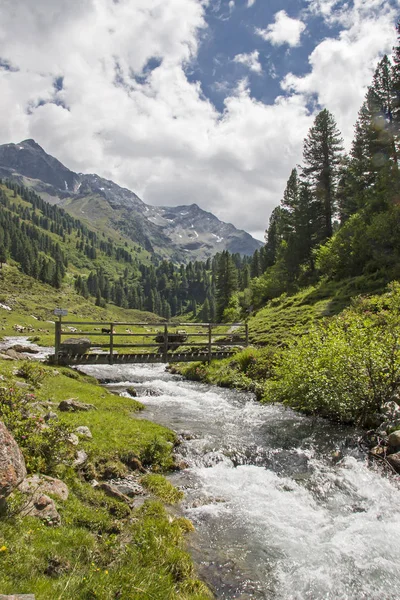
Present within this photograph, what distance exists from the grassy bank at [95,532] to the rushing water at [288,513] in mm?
809

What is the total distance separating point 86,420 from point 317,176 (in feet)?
185

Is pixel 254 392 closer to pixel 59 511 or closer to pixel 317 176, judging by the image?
pixel 59 511

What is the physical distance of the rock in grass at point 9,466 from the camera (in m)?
5.71

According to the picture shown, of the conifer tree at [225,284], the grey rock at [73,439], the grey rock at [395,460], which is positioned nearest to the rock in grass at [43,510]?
the grey rock at [73,439]

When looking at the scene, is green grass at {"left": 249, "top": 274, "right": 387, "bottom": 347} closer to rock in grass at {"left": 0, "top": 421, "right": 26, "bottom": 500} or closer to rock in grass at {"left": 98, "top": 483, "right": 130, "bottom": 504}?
rock in grass at {"left": 98, "top": 483, "right": 130, "bottom": 504}

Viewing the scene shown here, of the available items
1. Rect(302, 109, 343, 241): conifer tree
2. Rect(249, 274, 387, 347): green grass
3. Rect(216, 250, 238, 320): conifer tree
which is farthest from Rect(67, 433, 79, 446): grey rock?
Rect(216, 250, 238, 320): conifer tree

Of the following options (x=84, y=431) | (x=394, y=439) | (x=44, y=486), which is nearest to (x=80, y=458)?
(x=84, y=431)

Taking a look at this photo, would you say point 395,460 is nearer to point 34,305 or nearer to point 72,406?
point 72,406

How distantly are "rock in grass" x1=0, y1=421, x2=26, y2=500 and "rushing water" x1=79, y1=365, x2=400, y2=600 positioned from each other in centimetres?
400

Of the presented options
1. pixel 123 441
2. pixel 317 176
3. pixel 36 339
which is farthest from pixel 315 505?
pixel 36 339

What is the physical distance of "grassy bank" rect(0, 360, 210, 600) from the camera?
525 centimetres

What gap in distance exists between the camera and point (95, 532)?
22.6ft

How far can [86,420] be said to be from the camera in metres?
13.0

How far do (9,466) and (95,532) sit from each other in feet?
7.92
